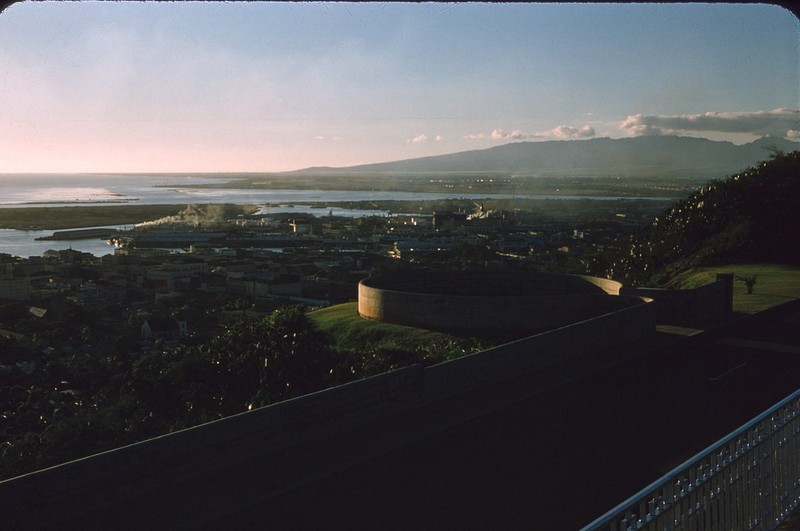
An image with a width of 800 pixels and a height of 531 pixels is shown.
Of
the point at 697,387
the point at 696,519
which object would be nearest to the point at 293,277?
the point at 697,387

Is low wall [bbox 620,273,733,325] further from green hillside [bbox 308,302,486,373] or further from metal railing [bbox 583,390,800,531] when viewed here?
metal railing [bbox 583,390,800,531]

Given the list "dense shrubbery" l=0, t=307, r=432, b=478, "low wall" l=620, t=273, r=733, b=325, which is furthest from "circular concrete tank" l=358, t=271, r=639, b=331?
"dense shrubbery" l=0, t=307, r=432, b=478

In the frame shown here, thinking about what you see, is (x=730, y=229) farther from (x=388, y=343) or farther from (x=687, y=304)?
(x=388, y=343)

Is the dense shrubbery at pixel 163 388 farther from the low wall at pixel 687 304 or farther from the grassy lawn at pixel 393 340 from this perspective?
the low wall at pixel 687 304

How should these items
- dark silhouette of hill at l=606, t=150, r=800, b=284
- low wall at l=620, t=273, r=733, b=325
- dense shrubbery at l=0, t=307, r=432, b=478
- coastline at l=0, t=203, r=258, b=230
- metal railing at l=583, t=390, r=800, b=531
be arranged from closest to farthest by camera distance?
metal railing at l=583, t=390, r=800, b=531, dense shrubbery at l=0, t=307, r=432, b=478, low wall at l=620, t=273, r=733, b=325, dark silhouette of hill at l=606, t=150, r=800, b=284, coastline at l=0, t=203, r=258, b=230

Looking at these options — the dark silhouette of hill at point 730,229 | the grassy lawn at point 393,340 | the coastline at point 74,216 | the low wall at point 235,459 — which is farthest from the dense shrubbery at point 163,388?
the coastline at point 74,216

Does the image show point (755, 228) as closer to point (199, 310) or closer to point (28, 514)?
point (199, 310)
